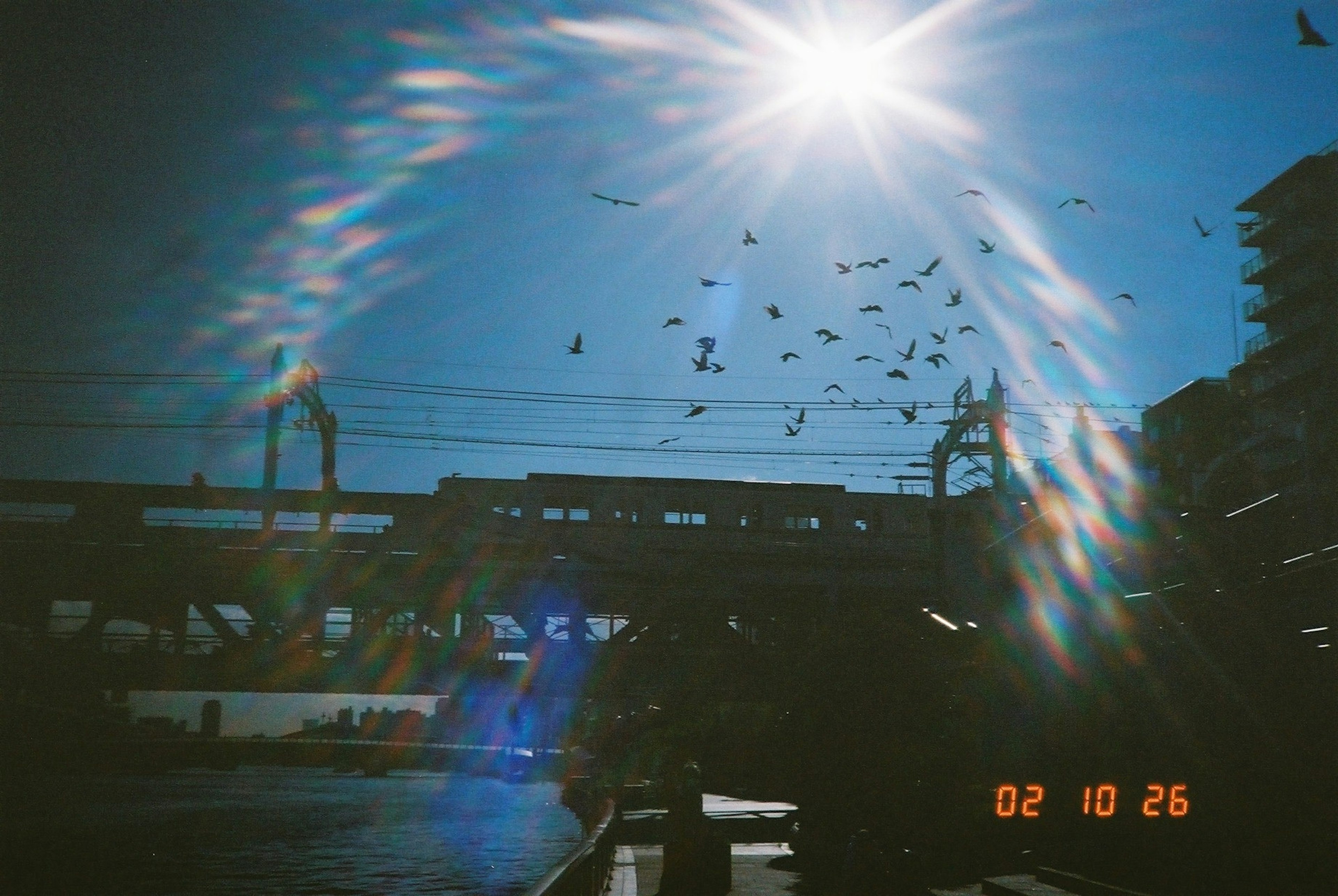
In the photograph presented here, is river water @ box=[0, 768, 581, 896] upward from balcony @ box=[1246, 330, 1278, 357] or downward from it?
downward

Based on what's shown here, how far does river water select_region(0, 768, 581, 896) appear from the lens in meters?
33.4

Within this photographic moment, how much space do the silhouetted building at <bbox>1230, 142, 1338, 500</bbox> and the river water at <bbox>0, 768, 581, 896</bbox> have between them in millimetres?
44144

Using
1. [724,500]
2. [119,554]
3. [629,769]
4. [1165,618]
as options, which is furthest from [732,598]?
[1165,618]

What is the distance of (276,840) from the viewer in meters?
48.4

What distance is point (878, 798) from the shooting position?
58.5ft

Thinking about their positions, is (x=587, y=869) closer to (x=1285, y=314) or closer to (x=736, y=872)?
(x=736, y=872)

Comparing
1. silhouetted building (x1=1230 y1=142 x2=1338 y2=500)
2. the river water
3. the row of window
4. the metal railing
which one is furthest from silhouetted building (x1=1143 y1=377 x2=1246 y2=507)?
the metal railing

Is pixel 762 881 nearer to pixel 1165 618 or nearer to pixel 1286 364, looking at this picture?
pixel 1165 618

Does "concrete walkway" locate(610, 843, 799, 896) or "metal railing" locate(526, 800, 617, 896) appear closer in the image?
"metal railing" locate(526, 800, 617, 896)

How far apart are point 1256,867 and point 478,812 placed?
56013 millimetres

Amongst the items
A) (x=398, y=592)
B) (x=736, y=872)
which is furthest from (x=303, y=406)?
(x=736, y=872)

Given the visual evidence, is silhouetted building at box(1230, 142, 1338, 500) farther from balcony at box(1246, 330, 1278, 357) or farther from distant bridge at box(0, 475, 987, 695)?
distant bridge at box(0, 475, 987, 695)

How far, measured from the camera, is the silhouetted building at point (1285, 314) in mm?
70750

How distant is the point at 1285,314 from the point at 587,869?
78.4 metres
